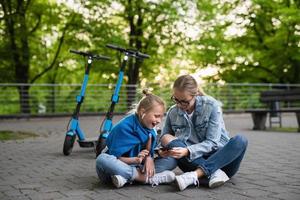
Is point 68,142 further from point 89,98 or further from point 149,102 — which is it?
point 89,98

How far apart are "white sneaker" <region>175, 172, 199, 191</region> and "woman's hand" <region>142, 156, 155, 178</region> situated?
28 cm

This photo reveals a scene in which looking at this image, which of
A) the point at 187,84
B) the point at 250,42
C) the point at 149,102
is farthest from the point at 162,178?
the point at 250,42

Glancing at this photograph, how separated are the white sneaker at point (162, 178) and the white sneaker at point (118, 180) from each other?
27 cm

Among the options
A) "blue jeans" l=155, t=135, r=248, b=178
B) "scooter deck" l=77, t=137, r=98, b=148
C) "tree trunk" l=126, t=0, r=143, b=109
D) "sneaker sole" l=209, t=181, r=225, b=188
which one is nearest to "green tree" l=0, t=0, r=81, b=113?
"tree trunk" l=126, t=0, r=143, b=109

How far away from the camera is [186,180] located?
391 cm

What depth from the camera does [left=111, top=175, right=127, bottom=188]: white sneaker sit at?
3.97 metres

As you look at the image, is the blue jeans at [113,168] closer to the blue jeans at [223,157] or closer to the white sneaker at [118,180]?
the white sneaker at [118,180]

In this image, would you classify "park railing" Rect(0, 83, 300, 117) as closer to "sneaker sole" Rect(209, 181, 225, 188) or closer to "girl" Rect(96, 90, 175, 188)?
"girl" Rect(96, 90, 175, 188)

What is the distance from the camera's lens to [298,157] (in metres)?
5.97

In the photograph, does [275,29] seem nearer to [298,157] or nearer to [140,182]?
[298,157]

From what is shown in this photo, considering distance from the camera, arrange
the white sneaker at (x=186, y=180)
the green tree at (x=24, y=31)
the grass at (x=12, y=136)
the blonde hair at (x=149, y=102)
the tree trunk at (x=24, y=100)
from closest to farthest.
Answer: the white sneaker at (x=186, y=180), the blonde hair at (x=149, y=102), the grass at (x=12, y=136), the tree trunk at (x=24, y=100), the green tree at (x=24, y=31)

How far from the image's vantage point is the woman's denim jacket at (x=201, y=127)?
13.6ft

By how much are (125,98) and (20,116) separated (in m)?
4.65

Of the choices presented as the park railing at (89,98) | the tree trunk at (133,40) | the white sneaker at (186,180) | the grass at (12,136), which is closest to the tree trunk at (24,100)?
the park railing at (89,98)
